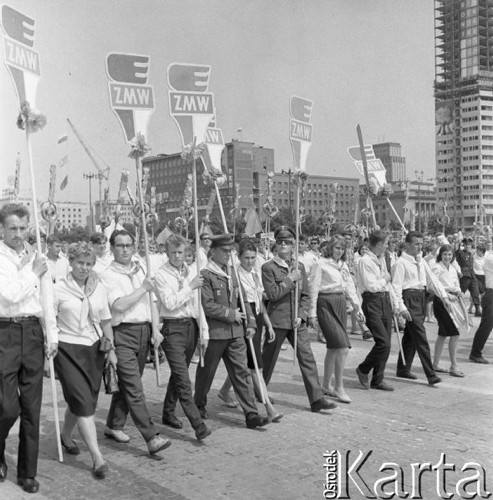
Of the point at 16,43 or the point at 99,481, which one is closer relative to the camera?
the point at 99,481

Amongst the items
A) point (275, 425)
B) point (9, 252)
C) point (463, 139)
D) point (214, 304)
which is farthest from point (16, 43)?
point (463, 139)

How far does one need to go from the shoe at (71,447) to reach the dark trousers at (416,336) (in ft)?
15.2

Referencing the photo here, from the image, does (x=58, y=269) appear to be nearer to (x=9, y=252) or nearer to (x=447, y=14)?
(x=9, y=252)

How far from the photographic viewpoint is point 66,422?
618 centimetres

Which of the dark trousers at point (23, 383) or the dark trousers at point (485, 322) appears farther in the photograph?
the dark trousers at point (485, 322)

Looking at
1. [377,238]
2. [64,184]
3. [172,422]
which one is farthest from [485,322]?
[64,184]

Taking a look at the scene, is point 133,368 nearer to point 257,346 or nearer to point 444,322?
point 257,346

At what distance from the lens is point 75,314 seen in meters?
5.67

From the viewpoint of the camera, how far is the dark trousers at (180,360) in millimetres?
6328

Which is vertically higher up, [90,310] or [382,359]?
[90,310]

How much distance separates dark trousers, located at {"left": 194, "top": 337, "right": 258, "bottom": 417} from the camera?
677cm

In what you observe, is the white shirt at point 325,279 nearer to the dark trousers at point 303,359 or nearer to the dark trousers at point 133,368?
the dark trousers at point 303,359

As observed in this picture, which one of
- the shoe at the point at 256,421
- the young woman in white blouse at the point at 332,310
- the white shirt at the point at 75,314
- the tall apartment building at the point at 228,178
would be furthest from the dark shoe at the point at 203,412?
the tall apartment building at the point at 228,178

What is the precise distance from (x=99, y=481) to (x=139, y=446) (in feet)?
3.08
